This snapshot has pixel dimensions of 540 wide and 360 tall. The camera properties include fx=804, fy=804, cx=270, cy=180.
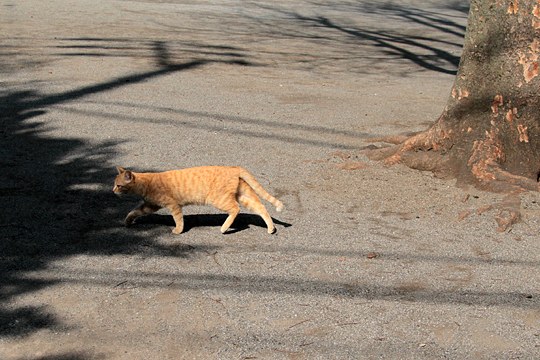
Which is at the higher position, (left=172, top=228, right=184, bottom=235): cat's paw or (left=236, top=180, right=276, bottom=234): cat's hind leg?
(left=236, top=180, right=276, bottom=234): cat's hind leg

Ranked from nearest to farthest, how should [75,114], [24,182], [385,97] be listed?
[24,182] < [75,114] < [385,97]

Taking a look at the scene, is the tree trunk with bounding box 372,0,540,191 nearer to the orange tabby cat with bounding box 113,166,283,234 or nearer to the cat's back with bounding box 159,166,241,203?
the orange tabby cat with bounding box 113,166,283,234

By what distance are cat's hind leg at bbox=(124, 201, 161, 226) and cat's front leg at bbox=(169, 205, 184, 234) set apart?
13 cm

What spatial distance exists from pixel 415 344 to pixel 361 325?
0.34m

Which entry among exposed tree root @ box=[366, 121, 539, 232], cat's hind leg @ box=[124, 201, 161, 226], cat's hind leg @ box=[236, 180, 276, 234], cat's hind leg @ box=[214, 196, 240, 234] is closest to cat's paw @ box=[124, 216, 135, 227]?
cat's hind leg @ box=[124, 201, 161, 226]

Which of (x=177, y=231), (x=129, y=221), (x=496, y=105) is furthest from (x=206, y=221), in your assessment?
(x=496, y=105)

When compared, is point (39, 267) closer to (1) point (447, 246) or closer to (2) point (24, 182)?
(2) point (24, 182)

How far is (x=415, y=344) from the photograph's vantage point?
15.0 ft

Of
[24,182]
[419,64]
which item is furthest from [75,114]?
[419,64]

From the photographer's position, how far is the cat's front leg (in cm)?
596

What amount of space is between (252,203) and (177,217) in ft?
1.89

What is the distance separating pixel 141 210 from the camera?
605 cm

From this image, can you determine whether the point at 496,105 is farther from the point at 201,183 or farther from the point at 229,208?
the point at 201,183

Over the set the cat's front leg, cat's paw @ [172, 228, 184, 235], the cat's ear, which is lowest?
cat's paw @ [172, 228, 184, 235]
